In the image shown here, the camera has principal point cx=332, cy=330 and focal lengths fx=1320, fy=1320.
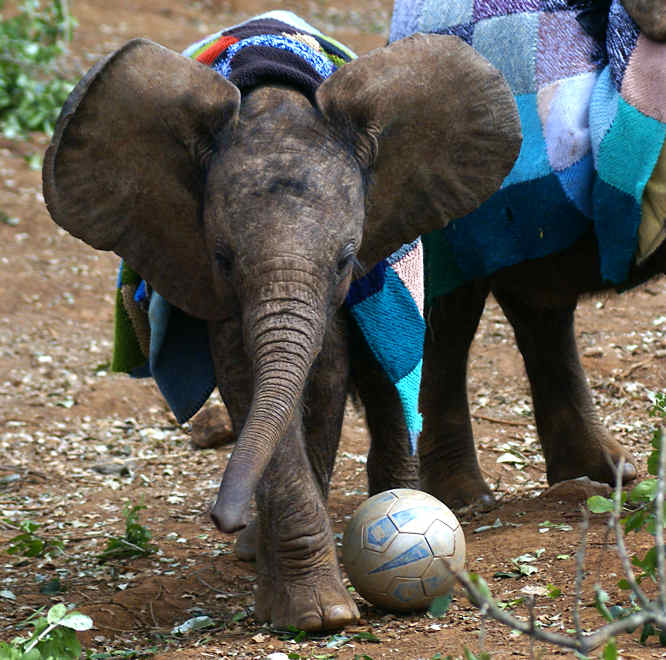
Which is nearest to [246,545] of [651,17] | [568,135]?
[568,135]

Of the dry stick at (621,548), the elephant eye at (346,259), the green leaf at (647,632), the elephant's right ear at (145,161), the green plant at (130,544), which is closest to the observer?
the dry stick at (621,548)

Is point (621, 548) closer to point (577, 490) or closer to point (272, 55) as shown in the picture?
point (272, 55)

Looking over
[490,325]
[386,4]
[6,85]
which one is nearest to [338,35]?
[386,4]

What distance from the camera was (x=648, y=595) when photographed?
10.9 ft

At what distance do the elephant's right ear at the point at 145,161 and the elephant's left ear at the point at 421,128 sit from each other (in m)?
0.35

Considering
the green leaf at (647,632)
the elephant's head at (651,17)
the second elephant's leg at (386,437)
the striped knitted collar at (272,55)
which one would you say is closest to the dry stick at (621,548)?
the green leaf at (647,632)

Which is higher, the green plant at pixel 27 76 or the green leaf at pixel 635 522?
the green plant at pixel 27 76

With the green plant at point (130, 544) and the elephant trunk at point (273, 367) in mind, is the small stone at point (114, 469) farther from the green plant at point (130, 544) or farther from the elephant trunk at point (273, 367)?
the elephant trunk at point (273, 367)

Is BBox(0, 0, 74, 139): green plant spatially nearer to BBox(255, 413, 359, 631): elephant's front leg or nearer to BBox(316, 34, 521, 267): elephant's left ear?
BBox(316, 34, 521, 267): elephant's left ear

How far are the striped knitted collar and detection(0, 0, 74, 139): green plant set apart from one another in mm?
6861

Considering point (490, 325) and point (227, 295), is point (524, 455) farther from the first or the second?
point (227, 295)

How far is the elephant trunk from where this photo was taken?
3.00 meters

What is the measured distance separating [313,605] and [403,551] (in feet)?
0.91

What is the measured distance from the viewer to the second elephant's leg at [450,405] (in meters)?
5.06
